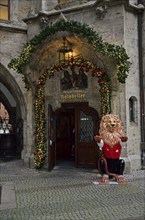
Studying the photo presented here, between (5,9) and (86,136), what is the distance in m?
6.46

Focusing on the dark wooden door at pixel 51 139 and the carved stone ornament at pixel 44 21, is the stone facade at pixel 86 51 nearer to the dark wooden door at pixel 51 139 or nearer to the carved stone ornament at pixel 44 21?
the carved stone ornament at pixel 44 21

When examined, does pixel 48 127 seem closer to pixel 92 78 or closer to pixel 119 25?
pixel 92 78

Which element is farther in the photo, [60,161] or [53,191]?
[60,161]

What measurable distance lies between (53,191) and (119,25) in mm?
6168

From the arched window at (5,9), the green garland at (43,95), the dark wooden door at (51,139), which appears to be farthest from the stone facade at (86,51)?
the dark wooden door at (51,139)

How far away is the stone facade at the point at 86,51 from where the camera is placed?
1039cm

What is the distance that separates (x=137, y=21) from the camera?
1120 cm

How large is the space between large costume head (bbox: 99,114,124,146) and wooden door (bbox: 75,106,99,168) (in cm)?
208

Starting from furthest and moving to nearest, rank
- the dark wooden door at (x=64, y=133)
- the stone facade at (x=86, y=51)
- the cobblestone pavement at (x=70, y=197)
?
the dark wooden door at (x=64, y=133) → the stone facade at (x=86, y=51) → the cobblestone pavement at (x=70, y=197)

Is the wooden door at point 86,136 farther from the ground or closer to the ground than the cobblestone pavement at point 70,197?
farther from the ground

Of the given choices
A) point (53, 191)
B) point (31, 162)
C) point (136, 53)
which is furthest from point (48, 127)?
point (136, 53)

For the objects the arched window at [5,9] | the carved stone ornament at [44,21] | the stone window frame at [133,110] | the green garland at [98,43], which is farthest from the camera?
the arched window at [5,9]

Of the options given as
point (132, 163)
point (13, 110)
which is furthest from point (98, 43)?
point (13, 110)

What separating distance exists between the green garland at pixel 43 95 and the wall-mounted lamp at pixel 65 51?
0.75 ft
